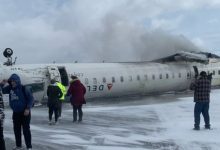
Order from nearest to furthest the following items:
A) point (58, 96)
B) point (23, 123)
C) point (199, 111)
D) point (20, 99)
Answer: point (20, 99)
point (23, 123)
point (199, 111)
point (58, 96)

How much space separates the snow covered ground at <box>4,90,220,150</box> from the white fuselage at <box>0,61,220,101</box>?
5.25 metres

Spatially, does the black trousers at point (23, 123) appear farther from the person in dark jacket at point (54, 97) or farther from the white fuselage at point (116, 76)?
the white fuselage at point (116, 76)

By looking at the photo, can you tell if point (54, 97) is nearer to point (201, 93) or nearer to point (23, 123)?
point (201, 93)

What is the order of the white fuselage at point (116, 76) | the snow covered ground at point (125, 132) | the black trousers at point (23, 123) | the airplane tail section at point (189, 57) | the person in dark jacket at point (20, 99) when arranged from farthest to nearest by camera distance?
the airplane tail section at point (189, 57) < the white fuselage at point (116, 76) < the snow covered ground at point (125, 132) < the black trousers at point (23, 123) < the person in dark jacket at point (20, 99)

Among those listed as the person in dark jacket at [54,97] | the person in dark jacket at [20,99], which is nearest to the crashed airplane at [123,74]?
the person in dark jacket at [54,97]

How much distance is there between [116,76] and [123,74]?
595 mm

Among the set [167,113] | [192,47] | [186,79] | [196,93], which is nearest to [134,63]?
[186,79]

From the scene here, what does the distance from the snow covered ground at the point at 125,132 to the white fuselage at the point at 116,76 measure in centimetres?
525

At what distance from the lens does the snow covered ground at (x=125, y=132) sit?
37.0 feet

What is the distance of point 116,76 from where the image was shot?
91.0ft

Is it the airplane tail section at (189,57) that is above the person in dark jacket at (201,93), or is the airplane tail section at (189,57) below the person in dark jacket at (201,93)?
above

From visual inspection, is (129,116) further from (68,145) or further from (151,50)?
(151,50)

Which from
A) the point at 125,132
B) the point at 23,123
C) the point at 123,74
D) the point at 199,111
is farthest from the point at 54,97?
the point at 123,74

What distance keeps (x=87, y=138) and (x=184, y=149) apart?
9.95ft
